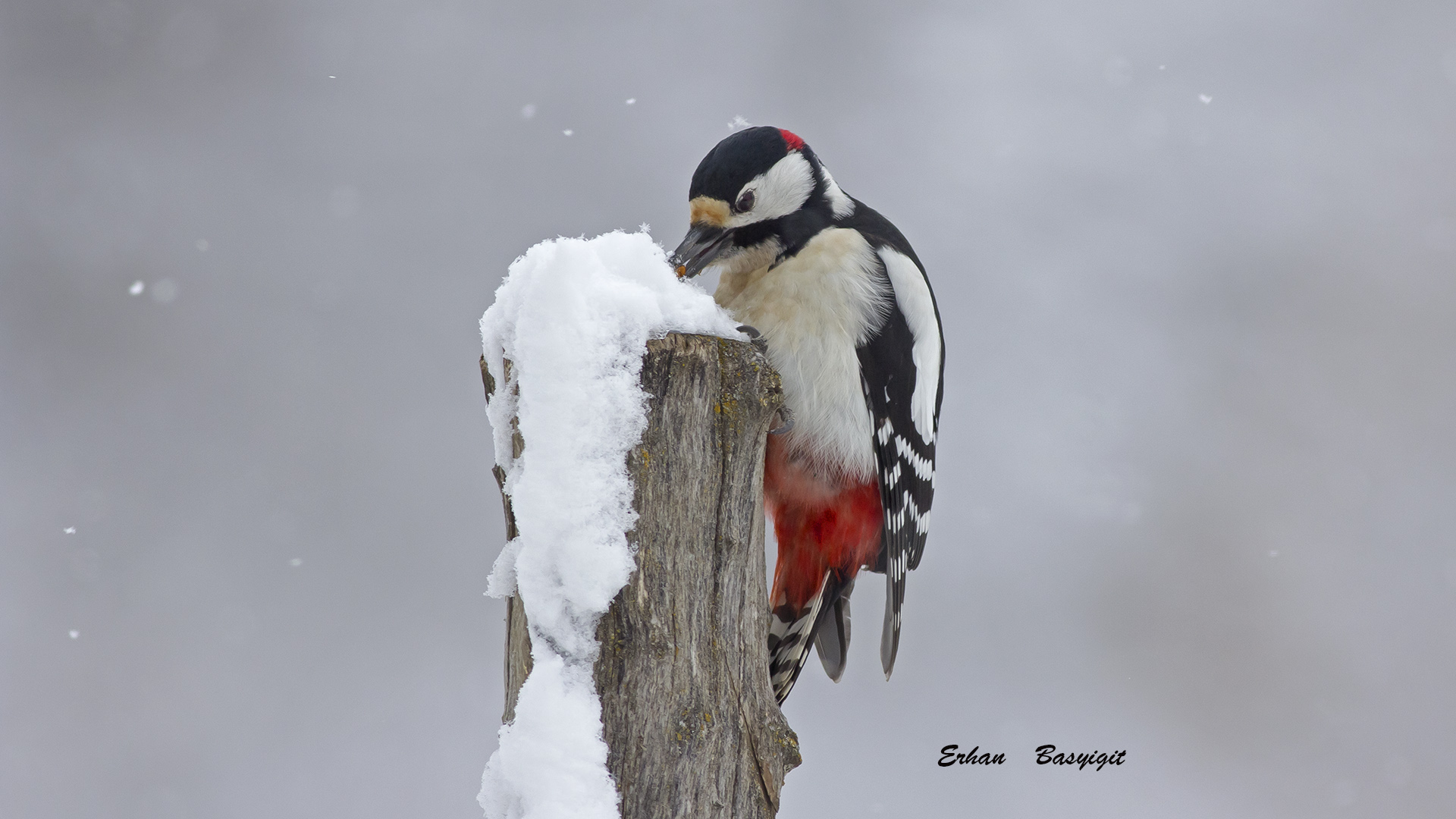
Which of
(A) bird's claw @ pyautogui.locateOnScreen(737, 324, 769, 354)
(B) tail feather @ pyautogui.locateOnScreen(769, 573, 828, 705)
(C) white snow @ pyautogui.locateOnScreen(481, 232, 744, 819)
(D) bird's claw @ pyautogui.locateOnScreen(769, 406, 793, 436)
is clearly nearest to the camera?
(C) white snow @ pyautogui.locateOnScreen(481, 232, 744, 819)

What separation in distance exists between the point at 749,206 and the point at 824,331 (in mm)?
250

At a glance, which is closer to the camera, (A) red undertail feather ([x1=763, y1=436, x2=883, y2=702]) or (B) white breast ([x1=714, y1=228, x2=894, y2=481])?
(B) white breast ([x1=714, y1=228, x2=894, y2=481])

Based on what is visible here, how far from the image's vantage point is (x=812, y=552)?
1681 millimetres

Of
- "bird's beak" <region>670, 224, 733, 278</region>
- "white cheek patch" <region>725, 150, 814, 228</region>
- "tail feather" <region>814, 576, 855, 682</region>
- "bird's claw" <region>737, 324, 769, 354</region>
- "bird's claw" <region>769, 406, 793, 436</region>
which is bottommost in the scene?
"tail feather" <region>814, 576, 855, 682</region>

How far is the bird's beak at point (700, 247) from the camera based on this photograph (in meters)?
1.54

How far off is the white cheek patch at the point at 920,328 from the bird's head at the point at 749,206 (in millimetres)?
154

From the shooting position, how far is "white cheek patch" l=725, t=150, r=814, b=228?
1.56m

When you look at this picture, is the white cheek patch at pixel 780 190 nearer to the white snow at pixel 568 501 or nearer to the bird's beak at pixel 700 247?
the bird's beak at pixel 700 247

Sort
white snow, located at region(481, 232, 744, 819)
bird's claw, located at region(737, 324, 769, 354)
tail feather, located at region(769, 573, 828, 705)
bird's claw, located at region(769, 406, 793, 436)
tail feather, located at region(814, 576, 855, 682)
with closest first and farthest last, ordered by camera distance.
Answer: white snow, located at region(481, 232, 744, 819) < bird's claw, located at region(737, 324, 769, 354) < bird's claw, located at region(769, 406, 793, 436) < tail feather, located at region(769, 573, 828, 705) < tail feather, located at region(814, 576, 855, 682)

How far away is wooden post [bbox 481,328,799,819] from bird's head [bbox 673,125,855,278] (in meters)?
0.37

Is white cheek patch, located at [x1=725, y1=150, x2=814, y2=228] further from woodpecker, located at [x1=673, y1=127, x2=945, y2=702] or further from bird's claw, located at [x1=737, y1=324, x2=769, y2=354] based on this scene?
bird's claw, located at [x1=737, y1=324, x2=769, y2=354]

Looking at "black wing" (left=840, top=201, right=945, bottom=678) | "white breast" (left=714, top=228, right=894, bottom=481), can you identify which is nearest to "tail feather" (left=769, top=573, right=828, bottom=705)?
"black wing" (left=840, top=201, right=945, bottom=678)

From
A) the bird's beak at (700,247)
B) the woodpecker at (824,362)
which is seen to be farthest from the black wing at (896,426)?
the bird's beak at (700,247)

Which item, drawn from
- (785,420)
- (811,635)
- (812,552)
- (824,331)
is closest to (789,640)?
(811,635)
